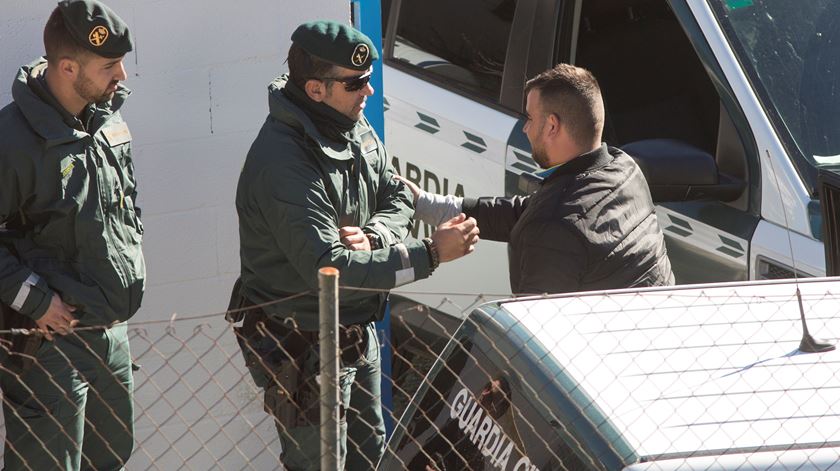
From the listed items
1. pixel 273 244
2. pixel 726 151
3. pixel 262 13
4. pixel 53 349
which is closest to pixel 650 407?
pixel 273 244

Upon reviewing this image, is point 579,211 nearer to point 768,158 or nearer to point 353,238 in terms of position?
point 353,238

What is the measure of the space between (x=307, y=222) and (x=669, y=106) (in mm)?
2130

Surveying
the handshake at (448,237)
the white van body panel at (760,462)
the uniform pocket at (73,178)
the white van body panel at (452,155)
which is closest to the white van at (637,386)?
the white van body panel at (760,462)

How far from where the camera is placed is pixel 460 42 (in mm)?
5617

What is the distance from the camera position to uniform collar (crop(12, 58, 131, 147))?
3.85 metres

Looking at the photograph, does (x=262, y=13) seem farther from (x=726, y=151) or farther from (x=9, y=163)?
(x=726, y=151)

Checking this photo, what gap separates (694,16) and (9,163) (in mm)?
2561

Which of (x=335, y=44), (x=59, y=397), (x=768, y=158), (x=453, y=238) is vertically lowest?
(x=59, y=397)

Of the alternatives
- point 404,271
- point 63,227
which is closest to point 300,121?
point 404,271

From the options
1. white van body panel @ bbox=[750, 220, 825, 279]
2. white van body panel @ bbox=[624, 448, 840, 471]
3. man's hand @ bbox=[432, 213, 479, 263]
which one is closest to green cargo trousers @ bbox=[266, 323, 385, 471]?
man's hand @ bbox=[432, 213, 479, 263]

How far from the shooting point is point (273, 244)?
4.13m

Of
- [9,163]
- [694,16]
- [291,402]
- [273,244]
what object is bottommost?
[291,402]

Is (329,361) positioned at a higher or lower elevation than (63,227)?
higher

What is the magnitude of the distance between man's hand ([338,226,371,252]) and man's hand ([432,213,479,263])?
23 centimetres
